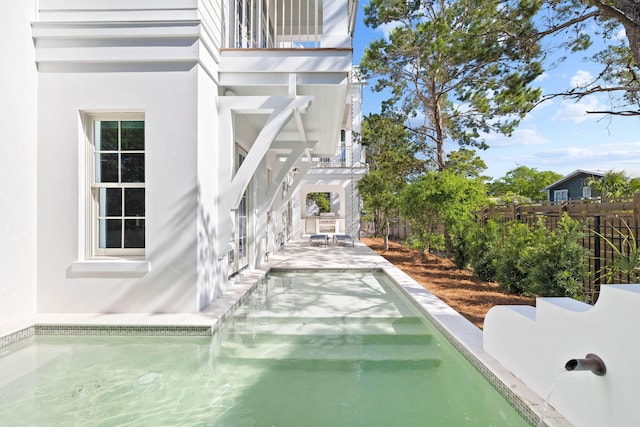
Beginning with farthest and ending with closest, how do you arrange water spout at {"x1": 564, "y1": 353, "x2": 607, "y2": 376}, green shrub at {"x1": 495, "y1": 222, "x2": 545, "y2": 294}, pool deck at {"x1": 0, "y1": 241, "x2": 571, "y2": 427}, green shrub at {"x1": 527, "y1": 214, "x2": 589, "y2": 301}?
1. green shrub at {"x1": 495, "y1": 222, "x2": 545, "y2": 294}
2. green shrub at {"x1": 527, "y1": 214, "x2": 589, "y2": 301}
3. pool deck at {"x1": 0, "y1": 241, "x2": 571, "y2": 427}
4. water spout at {"x1": 564, "y1": 353, "x2": 607, "y2": 376}

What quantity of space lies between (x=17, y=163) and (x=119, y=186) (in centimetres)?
117

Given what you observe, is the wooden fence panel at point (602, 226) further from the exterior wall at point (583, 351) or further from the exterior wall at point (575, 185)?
the exterior wall at point (575, 185)

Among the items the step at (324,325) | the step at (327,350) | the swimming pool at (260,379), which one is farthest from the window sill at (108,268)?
the step at (327,350)

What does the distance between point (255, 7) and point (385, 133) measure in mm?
7092

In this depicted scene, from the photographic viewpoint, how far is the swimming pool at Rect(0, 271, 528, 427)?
2.88 m

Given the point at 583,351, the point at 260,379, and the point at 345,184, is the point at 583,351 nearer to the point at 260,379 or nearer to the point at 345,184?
the point at 260,379

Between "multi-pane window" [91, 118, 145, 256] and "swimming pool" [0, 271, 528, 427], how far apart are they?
4.47 feet

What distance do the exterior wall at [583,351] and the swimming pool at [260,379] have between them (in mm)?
392

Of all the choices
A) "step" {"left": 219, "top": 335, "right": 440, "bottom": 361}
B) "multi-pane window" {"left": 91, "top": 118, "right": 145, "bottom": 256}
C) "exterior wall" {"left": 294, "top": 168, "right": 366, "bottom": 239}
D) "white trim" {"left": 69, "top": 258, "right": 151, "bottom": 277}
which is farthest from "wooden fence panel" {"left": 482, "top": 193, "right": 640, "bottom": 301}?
"exterior wall" {"left": 294, "top": 168, "right": 366, "bottom": 239}

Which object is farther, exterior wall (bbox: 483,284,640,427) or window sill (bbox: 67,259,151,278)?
window sill (bbox: 67,259,151,278)

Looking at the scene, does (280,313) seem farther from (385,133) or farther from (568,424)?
(385,133)

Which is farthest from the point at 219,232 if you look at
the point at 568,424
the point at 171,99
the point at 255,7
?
the point at 255,7

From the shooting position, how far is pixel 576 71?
7.17m

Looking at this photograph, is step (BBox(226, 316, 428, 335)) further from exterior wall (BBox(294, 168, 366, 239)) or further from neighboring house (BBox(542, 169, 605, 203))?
neighboring house (BBox(542, 169, 605, 203))
